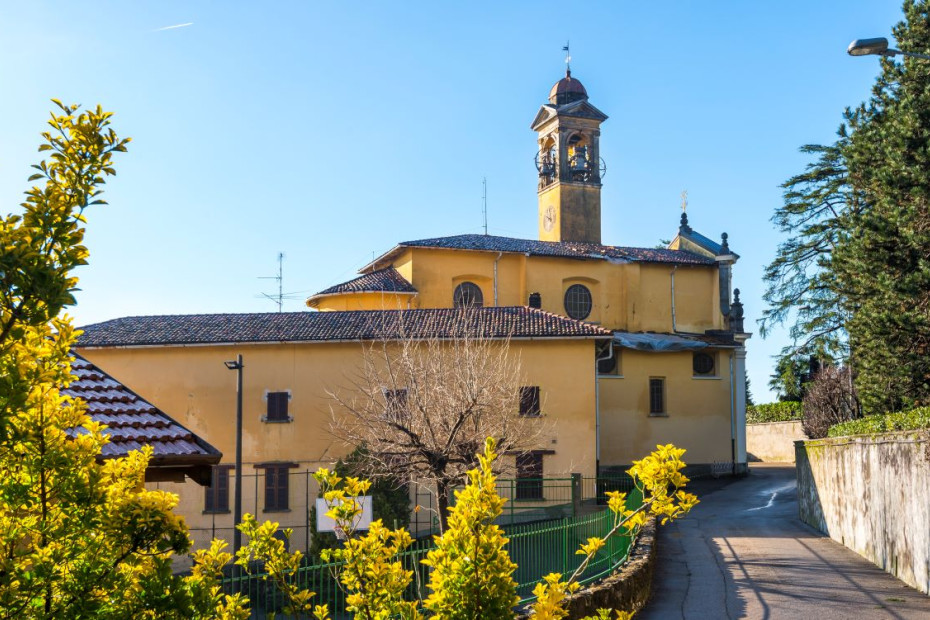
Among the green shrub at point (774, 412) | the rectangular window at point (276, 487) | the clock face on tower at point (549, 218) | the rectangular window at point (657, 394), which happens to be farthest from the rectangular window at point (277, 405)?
the green shrub at point (774, 412)

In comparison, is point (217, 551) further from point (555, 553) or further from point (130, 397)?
point (555, 553)

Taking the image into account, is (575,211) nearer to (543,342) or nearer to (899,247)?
(543,342)

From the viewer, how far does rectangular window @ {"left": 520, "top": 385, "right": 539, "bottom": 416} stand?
31531 mm

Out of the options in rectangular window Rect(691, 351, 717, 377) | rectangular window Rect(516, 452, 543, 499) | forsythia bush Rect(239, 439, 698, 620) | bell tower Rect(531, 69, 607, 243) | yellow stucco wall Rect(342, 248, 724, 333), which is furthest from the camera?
bell tower Rect(531, 69, 607, 243)

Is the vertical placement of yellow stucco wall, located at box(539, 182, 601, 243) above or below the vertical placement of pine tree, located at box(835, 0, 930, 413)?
above

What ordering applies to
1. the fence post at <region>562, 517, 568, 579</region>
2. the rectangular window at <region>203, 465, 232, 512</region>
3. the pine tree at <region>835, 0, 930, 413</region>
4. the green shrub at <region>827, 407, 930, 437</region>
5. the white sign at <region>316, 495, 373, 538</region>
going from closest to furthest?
the white sign at <region>316, 495, 373, 538</region> < the fence post at <region>562, 517, 568, 579</region> < the green shrub at <region>827, 407, 930, 437</region> < the pine tree at <region>835, 0, 930, 413</region> < the rectangular window at <region>203, 465, 232, 512</region>

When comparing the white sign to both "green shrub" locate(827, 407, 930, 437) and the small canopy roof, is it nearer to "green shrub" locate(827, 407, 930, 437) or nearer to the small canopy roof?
"green shrub" locate(827, 407, 930, 437)

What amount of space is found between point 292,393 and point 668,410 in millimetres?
17201

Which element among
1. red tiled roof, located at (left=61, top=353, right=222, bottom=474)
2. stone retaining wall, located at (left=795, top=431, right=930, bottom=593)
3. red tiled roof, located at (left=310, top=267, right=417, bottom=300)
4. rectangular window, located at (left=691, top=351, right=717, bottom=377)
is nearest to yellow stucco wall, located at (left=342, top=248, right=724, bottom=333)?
red tiled roof, located at (left=310, top=267, right=417, bottom=300)

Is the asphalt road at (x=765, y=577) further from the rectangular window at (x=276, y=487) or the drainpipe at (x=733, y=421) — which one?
the drainpipe at (x=733, y=421)

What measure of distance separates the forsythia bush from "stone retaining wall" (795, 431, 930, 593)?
34.4 ft

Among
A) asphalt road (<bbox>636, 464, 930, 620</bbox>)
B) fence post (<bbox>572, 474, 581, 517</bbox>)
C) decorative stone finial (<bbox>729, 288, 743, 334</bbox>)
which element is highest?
decorative stone finial (<bbox>729, 288, 743, 334</bbox>)

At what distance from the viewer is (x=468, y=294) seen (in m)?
41.2

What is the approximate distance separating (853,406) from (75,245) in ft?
121
